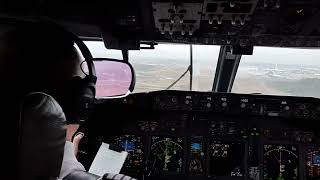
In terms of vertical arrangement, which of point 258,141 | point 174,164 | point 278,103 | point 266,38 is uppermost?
point 266,38

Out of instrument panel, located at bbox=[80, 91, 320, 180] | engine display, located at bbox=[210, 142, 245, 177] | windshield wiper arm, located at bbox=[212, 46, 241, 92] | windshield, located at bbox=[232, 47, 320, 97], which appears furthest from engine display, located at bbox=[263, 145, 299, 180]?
windshield wiper arm, located at bbox=[212, 46, 241, 92]

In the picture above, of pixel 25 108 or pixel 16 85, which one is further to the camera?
pixel 16 85

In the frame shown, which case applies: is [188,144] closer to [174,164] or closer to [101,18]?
[174,164]

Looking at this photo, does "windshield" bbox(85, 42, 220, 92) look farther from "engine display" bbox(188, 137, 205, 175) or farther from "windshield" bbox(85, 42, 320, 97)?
"engine display" bbox(188, 137, 205, 175)

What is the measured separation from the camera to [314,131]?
132 inches

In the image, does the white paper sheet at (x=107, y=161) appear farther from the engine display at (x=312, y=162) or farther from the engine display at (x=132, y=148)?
the engine display at (x=312, y=162)

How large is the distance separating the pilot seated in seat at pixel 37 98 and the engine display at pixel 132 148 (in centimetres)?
→ 199

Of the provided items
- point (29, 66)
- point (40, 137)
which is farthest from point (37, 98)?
point (29, 66)

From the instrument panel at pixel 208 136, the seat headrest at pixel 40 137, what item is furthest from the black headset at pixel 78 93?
the instrument panel at pixel 208 136

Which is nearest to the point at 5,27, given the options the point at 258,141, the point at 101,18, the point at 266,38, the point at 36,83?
the point at 36,83

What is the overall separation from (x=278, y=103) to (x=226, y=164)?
2.34 feet

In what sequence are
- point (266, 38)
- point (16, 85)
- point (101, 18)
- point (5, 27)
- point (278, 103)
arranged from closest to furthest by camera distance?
point (16, 85), point (5, 27), point (101, 18), point (266, 38), point (278, 103)

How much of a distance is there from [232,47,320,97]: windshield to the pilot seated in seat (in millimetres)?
2304

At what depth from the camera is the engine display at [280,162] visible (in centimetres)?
331
